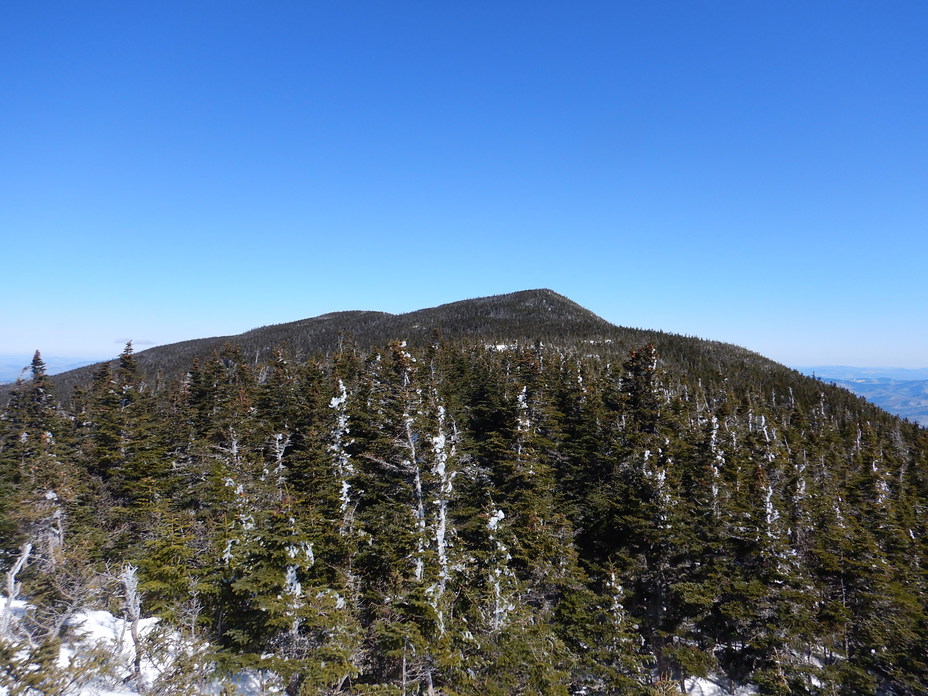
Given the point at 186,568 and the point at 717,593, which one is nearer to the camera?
the point at 186,568

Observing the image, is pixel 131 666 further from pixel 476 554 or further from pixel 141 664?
pixel 476 554

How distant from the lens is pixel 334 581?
2175 centimetres

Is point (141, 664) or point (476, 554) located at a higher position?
point (476, 554)

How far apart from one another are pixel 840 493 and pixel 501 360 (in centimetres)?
5356

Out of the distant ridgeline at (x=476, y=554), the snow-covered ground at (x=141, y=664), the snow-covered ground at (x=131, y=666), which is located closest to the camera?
the snow-covered ground at (x=131, y=666)

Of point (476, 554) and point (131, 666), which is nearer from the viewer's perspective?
point (131, 666)

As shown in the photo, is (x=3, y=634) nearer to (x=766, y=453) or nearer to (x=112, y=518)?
(x=112, y=518)

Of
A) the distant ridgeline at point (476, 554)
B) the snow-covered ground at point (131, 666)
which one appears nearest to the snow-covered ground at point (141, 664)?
the snow-covered ground at point (131, 666)

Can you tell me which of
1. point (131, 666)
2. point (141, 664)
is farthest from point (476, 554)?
point (141, 664)

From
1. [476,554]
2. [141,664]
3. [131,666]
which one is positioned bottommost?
[141,664]

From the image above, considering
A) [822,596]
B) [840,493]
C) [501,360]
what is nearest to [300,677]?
[822,596]

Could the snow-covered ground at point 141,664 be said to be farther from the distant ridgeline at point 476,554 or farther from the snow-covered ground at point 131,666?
the distant ridgeline at point 476,554

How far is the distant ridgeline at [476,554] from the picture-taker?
1980 cm

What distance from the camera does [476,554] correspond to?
889 inches
